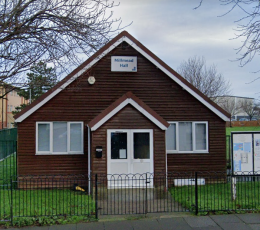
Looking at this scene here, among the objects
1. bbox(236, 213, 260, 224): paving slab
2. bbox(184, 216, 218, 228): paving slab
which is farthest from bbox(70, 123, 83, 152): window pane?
bbox(236, 213, 260, 224): paving slab

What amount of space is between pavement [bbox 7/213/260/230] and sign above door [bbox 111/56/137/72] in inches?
273

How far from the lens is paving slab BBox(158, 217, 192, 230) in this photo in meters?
7.36

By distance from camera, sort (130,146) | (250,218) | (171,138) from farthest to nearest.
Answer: (171,138)
(130,146)
(250,218)

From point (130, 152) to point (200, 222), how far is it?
477 cm

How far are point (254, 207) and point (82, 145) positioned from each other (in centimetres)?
724

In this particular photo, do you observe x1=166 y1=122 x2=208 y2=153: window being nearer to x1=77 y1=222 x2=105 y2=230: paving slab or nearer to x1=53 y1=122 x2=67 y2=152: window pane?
x1=53 y1=122 x2=67 y2=152: window pane

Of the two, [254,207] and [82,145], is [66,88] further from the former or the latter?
[254,207]

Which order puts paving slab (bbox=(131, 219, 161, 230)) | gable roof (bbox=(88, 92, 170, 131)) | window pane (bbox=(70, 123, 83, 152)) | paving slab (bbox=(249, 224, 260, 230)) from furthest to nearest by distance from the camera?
window pane (bbox=(70, 123, 83, 152)) < gable roof (bbox=(88, 92, 170, 131)) < paving slab (bbox=(131, 219, 161, 230)) < paving slab (bbox=(249, 224, 260, 230))

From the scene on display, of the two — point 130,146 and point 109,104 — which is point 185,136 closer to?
point 130,146

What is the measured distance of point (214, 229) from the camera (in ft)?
23.8

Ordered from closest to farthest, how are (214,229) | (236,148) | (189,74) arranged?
1. (214,229)
2. (236,148)
3. (189,74)

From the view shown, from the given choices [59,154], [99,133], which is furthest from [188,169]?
[59,154]

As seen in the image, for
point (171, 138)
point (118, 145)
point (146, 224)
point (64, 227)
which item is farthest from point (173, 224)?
point (171, 138)

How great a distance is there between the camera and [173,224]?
7.62m
